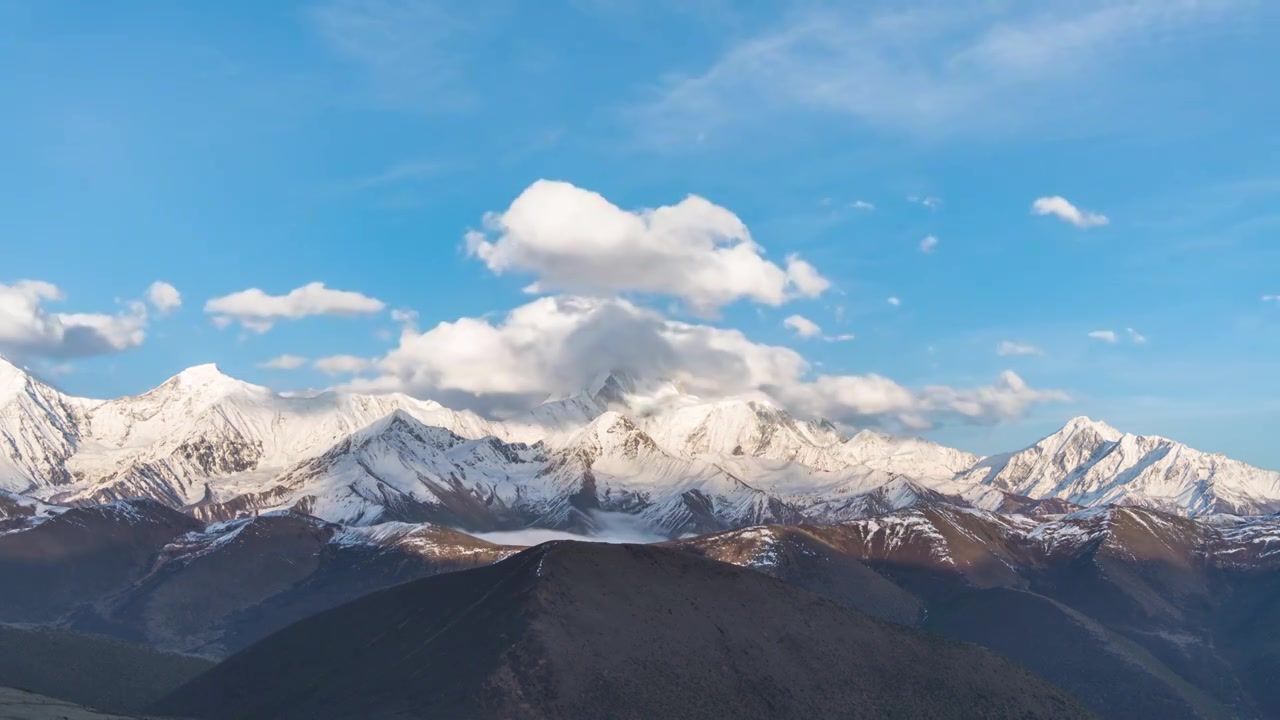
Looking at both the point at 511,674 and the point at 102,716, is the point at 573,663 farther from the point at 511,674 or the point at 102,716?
the point at 102,716

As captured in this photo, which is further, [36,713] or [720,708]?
[720,708]

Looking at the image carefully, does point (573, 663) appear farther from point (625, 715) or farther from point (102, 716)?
point (102, 716)

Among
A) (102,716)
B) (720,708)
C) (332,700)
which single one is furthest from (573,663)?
(102,716)

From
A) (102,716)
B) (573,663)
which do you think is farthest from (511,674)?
(102,716)

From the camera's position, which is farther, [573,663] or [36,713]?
[573,663]

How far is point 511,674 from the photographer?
188375 millimetres

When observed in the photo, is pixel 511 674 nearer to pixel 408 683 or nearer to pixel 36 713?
pixel 408 683

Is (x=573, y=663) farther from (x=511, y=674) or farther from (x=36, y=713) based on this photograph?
(x=36, y=713)

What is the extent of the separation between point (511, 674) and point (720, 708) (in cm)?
3303

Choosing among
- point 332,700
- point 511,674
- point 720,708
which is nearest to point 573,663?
point 511,674

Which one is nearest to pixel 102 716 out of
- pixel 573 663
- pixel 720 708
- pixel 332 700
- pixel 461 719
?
pixel 332 700

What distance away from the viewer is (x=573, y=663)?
642 ft

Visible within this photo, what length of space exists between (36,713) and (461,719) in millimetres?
55612

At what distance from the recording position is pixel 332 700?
200 metres
